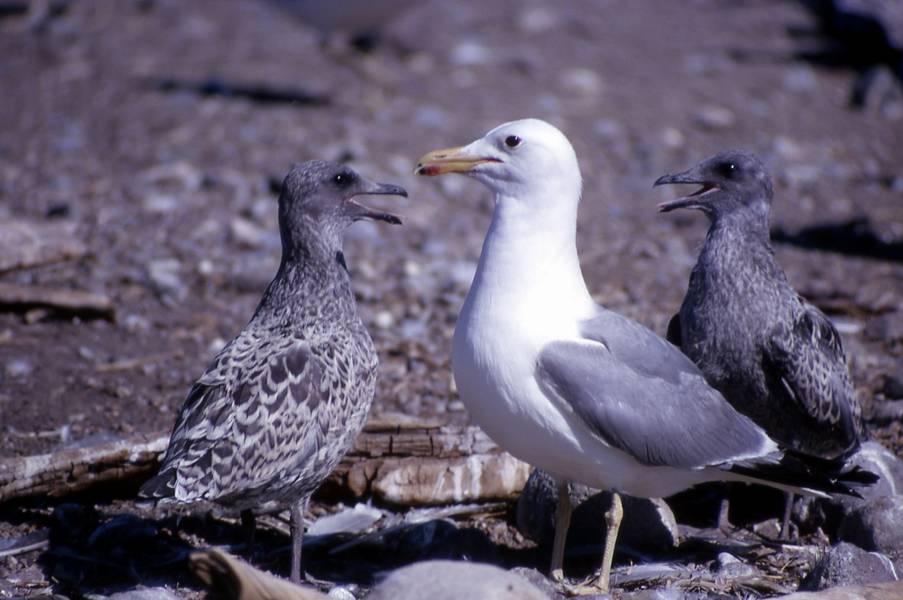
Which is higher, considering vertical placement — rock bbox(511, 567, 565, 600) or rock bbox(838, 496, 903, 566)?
rock bbox(838, 496, 903, 566)

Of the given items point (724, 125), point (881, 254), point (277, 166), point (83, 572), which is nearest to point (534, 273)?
point (83, 572)

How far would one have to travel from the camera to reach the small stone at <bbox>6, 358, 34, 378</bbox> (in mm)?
6699

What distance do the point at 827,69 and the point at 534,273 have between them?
432 inches

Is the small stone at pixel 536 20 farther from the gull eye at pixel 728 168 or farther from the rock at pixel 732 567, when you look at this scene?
the rock at pixel 732 567

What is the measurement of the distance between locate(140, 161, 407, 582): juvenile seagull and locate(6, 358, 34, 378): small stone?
6.67 feet

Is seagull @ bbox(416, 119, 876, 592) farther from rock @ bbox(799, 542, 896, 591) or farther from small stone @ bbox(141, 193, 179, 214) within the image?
small stone @ bbox(141, 193, 179, 214)

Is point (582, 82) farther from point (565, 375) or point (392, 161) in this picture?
point (565, 375)

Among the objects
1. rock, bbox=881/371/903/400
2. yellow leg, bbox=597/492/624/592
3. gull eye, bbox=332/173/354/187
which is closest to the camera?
yellow leg, bbox=597/492/624/592

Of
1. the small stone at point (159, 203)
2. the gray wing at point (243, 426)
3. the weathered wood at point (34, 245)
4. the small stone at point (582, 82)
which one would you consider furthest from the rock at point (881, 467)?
the small stone at point (582, 82)

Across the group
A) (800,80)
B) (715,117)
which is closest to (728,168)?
(715,117)

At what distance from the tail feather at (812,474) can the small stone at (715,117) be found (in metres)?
7.71

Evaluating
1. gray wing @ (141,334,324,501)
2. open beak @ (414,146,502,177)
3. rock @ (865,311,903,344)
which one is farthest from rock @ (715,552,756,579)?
rock @ (865,311,903,344)

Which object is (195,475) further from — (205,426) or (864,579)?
(864,579)

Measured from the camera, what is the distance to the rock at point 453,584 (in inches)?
147
